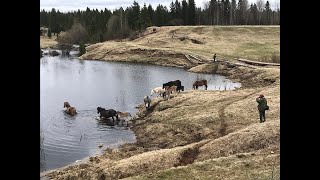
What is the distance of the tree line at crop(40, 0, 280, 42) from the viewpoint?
387 ft

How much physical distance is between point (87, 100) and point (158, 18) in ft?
282

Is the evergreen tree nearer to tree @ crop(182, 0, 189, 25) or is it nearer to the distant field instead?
tree @ crop(182, 0, 189, 25)

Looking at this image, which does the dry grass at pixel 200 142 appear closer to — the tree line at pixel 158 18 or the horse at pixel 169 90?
the horse at pixel 169 90

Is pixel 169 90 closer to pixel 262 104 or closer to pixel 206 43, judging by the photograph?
pixel 262 104

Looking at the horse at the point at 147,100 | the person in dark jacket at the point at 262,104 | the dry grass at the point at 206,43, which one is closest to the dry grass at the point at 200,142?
the horse at the point at 147,100

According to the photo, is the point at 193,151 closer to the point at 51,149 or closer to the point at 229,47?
the point at 51,149

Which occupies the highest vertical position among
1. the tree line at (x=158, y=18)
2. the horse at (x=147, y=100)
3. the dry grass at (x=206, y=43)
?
the tree line at (x=158, y=18)

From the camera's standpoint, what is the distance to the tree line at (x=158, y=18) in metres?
118

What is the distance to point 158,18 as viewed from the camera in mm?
123188

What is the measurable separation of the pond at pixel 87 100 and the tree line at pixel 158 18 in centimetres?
4998

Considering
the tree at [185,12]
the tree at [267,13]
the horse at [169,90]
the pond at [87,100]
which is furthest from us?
the tree at [267,13]

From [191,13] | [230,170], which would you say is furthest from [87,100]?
[191,13]
